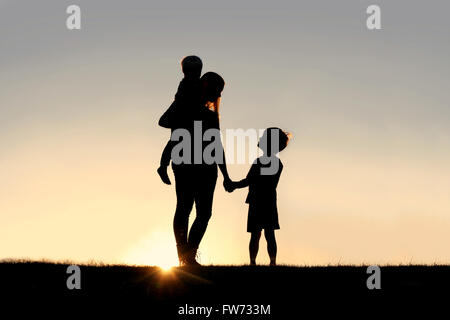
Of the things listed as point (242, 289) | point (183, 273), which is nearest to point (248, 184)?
point (183, 273)

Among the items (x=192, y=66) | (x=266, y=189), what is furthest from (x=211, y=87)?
(x=266, y=189)

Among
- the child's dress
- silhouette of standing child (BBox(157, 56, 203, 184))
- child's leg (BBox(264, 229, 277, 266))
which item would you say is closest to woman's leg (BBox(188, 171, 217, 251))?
silhouette of standing child (BBox(157, 56, 203, 184))

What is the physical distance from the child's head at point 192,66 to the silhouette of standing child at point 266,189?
336 centimetres

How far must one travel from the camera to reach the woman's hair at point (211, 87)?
1230 cm

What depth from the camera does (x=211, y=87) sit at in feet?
40.5

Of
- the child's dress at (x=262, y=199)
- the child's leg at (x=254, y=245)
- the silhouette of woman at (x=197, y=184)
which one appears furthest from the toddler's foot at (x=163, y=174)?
the child's leg at (x=254, y=245)

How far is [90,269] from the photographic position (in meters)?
11.3

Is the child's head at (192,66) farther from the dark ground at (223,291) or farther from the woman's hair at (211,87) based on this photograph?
the dark ground at (223,291)

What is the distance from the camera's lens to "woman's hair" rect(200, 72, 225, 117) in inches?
484

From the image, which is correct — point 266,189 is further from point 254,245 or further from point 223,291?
point 223,291
